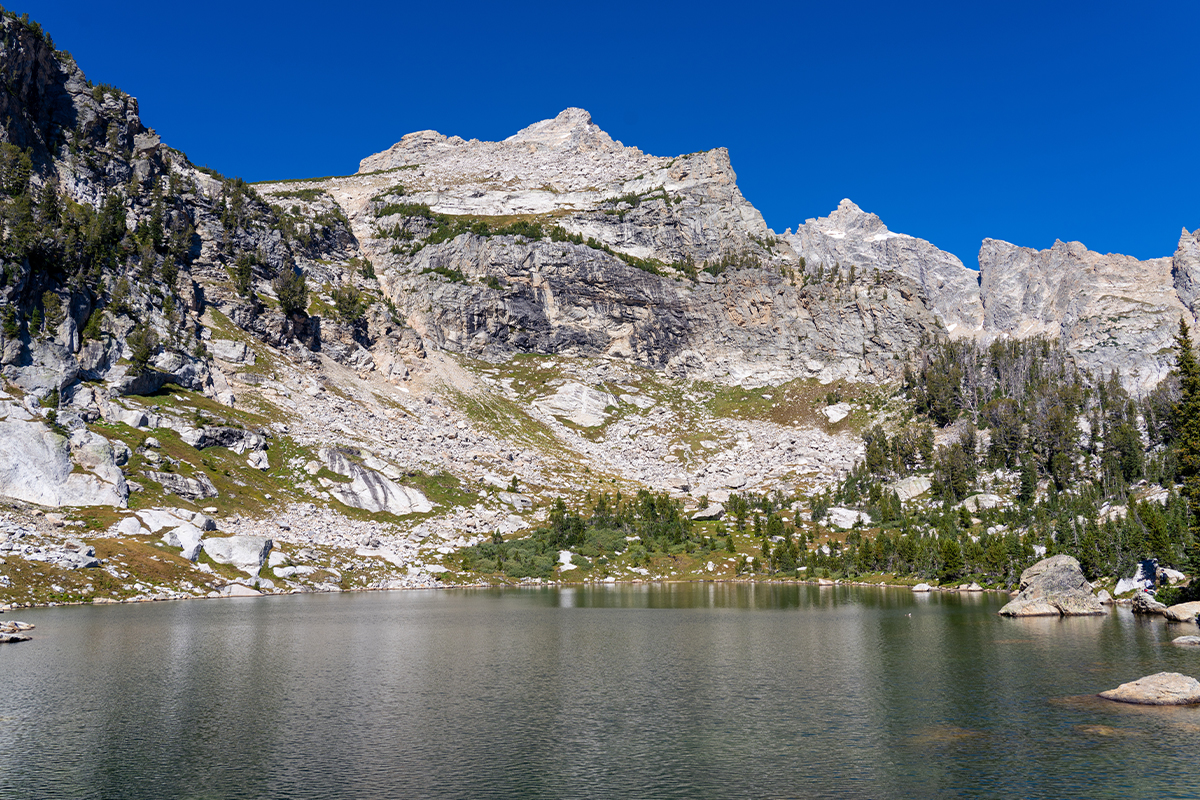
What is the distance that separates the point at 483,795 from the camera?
26469 mm

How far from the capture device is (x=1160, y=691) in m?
38.3

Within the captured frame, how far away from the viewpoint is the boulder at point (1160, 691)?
124 ft

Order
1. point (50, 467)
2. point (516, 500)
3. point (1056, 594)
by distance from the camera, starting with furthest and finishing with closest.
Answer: point (516, 500) < point (50, 467) < point (1056, 594)

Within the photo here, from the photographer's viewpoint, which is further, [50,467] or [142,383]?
[142,383]

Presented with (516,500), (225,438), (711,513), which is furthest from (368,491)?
(711,513)

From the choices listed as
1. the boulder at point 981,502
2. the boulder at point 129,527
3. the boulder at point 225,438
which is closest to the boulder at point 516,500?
A: the boulder at point 225,438

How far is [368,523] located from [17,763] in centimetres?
10626

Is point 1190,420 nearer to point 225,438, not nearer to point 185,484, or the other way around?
point 185,484

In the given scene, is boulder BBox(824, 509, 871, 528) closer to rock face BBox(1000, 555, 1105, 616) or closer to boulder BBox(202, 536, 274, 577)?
rock face BBox(1000, 555, 1105, 616)

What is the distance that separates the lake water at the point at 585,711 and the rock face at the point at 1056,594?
8650mm

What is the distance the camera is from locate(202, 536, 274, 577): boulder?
4107 inches

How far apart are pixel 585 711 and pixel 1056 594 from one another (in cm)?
6970

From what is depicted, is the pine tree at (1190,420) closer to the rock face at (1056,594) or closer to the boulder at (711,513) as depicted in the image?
the rock face at (1056,594)

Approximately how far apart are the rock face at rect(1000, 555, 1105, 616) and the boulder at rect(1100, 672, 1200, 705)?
46192 millimetres
